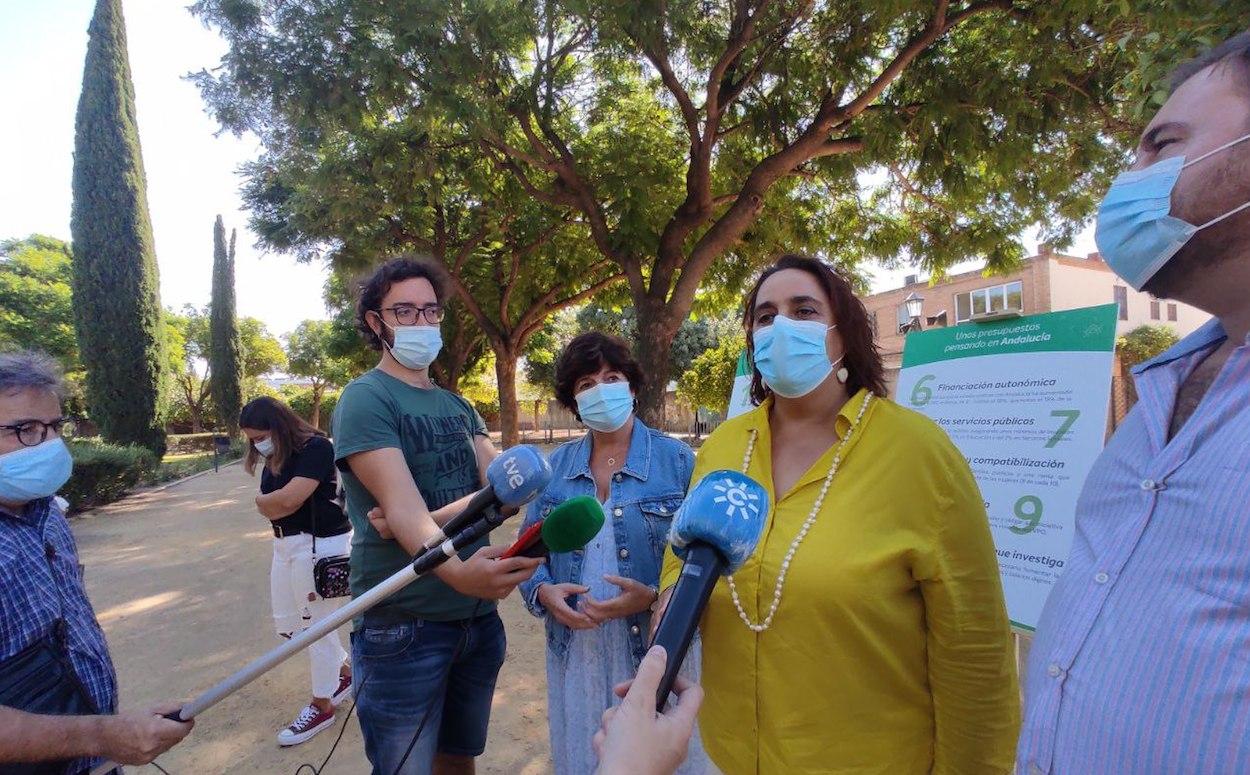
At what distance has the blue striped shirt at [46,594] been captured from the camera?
4.89 ft

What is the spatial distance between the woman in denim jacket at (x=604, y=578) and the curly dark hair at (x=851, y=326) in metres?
0.64

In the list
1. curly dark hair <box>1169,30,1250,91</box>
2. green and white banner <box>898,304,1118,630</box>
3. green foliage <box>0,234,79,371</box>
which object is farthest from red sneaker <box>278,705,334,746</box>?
green foliage <box>0,234,79,371</box>

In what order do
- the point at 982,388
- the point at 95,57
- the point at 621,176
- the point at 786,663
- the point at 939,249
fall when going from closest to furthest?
the point at 786,663
the point at 982,388
the point at 621,176
the point at 939,249
the point at 95,57

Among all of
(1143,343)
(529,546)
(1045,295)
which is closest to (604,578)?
(529,546)

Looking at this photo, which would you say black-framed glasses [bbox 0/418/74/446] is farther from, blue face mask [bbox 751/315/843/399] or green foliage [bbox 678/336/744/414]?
green foliage [bbox 678/336/744/414]

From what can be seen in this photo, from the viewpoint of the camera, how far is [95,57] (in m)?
15.5

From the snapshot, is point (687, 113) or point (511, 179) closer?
point (687, 113)

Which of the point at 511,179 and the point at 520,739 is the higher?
the point at 511,179

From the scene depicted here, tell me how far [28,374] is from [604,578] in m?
1.72

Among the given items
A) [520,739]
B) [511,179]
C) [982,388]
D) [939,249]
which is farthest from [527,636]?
[939,249]

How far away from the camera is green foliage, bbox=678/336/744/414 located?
19.1 meters

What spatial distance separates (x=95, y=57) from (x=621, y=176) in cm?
1590

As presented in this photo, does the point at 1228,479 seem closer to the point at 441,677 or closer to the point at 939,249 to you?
the point at 441,677

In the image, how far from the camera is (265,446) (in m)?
3.89
